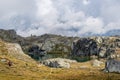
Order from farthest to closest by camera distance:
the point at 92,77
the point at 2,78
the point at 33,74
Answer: the point at 33,74, the point at 92,77, the point at 2,78

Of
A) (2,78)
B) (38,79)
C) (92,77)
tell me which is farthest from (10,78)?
(92,77)

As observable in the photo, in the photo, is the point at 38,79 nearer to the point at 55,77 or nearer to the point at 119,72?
the point at 55,77

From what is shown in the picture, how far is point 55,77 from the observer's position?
183 metres

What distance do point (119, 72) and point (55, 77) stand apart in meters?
41.7

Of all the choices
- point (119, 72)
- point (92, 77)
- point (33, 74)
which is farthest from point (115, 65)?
point (33, 74)

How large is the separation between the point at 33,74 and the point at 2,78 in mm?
29245

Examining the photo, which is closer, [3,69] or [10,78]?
[10,78]

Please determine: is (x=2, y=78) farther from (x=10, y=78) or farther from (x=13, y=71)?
(x=13, y=71)

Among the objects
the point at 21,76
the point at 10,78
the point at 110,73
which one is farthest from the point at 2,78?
the point at 110,73

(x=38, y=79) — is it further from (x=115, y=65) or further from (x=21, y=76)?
(x=115, y=65)

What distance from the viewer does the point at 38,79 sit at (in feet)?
563

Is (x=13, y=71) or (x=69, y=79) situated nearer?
(x=69, y=79)

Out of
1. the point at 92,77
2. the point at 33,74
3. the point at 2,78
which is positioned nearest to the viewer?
the point at 2,78

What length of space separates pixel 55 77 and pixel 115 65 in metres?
40.5
